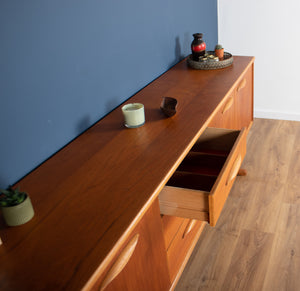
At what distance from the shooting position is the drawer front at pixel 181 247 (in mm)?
Answer: 1293

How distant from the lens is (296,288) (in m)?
1.42

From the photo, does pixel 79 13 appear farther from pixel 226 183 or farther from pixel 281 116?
pixel 281 116

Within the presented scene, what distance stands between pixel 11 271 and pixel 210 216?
0.62 meters

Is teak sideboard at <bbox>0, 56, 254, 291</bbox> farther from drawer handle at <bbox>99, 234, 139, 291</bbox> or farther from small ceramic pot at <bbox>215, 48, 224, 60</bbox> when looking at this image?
small ceramic pot at <bbox>215, 48, 224, 60</bbox>

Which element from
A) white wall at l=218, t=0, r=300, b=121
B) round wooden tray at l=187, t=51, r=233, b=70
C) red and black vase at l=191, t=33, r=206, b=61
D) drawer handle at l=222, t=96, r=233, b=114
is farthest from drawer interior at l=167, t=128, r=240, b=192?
white wall at l=218, t=0, r=300, b=121

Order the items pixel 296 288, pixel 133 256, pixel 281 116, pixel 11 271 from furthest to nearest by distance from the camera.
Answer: pixel 281 116 → pixel 296 288 → pixel 133 256 → pixel 11 271

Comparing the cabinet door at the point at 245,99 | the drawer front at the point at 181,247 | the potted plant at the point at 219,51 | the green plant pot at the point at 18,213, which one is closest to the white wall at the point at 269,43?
the cabinet door at the point at 245,99

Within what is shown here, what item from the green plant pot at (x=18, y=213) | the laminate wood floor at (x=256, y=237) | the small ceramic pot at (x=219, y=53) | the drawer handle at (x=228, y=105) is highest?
the small ceramic pot at (x=219, y=53)

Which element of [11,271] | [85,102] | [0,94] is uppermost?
[0,94]

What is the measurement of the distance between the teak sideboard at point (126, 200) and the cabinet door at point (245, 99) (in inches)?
10.6

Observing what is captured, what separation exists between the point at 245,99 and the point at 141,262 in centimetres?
142

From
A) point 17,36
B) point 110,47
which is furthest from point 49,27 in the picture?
point 110,47

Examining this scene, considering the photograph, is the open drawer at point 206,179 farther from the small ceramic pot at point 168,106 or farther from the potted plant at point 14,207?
the potted plant at point 14,207

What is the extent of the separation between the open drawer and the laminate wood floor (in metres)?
0.42
